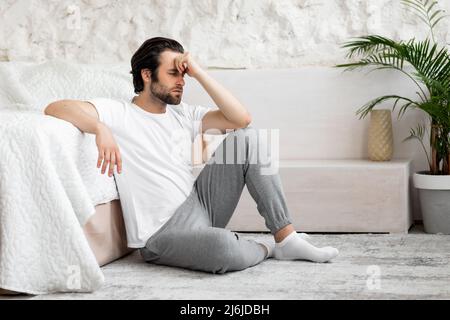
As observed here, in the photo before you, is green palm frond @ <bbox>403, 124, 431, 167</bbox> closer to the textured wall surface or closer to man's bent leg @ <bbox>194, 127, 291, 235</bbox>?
the textured wall surface

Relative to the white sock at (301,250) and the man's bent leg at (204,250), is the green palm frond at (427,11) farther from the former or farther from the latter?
the man's bent leg at (204,250)

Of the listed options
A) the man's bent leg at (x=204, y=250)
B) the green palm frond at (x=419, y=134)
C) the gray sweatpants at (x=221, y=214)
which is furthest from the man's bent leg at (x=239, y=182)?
the green palm frond at (x=419, y=134)

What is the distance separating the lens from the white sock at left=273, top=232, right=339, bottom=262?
245cm

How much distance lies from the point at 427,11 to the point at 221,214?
171 cm

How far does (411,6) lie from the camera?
11.8 ft

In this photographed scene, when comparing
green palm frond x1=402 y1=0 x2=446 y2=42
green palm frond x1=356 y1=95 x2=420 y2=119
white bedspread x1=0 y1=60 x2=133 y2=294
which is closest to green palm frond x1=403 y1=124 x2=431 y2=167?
green palm frond x1=356 y1=95 x2=420 y2=119

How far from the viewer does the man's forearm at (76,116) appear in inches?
89.2

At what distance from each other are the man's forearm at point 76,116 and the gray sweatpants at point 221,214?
42 cm

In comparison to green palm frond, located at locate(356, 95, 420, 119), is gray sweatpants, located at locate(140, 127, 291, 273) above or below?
below

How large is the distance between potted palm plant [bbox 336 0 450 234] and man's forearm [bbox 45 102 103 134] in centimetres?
159
